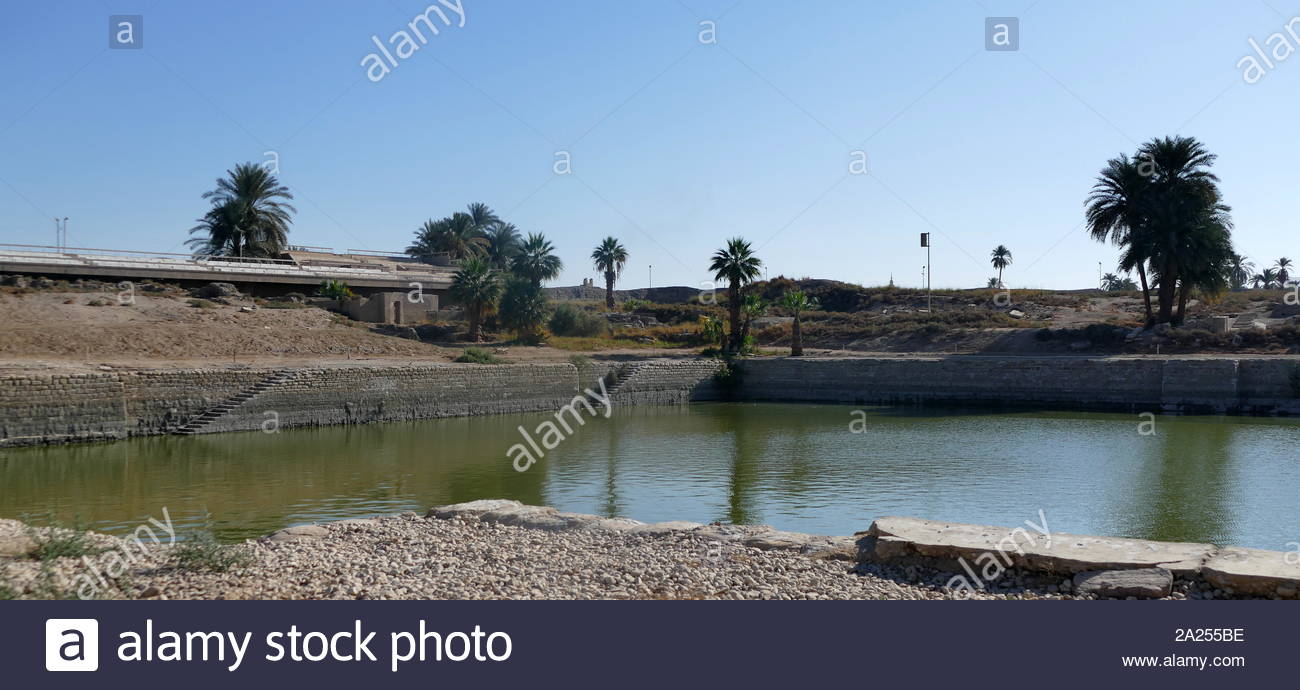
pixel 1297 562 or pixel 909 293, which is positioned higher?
pixel 909 293

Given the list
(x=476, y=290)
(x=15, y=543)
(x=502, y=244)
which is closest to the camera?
(x=15, y=543)

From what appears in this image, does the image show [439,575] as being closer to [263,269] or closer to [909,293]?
[263,269]

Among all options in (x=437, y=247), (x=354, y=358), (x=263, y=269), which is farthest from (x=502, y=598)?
(x=437, y=247)

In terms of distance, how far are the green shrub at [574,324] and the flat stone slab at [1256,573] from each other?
4031 centimetres

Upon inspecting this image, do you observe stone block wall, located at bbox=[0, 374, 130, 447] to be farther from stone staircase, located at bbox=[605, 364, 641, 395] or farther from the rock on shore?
stone staircase, located at bbox=[605, 364, 641, 395]

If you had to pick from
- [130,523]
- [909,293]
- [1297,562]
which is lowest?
[130,523]

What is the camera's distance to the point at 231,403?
2356 centimetres

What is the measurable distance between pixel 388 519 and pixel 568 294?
68494mm

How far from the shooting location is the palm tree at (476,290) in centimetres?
3931

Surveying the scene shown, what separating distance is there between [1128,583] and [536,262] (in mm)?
41655

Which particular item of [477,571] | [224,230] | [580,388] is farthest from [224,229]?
[477,571]

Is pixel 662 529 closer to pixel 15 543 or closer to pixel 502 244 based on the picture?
pixel 15 543

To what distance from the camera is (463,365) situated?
30438 mm
